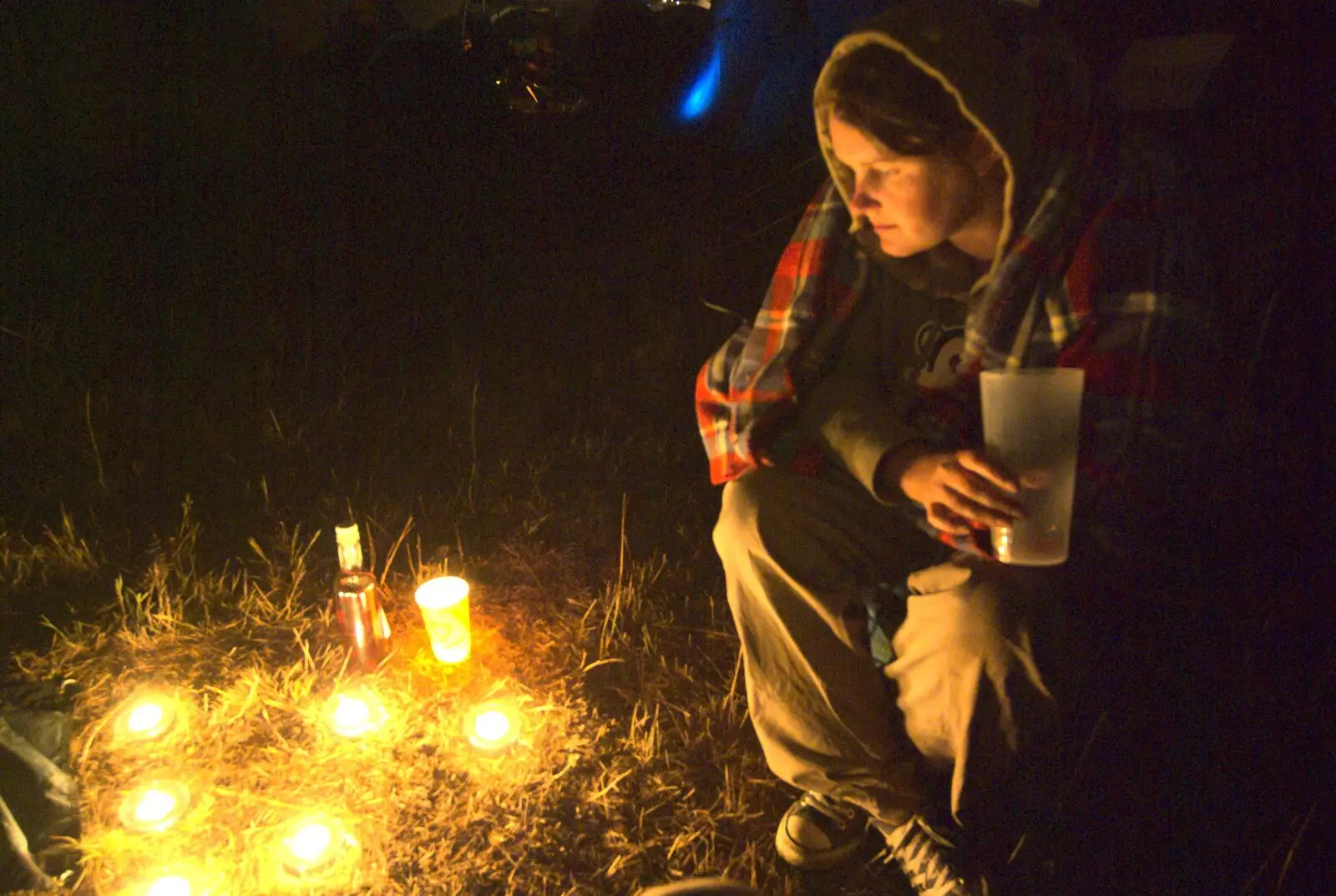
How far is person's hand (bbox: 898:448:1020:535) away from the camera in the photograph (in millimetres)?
1491

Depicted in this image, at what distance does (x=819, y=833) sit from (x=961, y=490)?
882 mm

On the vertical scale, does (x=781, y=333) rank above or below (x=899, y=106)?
below

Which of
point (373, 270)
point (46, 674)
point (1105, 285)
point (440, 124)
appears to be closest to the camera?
point (1105, 285)

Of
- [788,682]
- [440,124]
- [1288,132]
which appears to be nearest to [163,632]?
[788,682]

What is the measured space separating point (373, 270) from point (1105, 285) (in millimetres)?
4196

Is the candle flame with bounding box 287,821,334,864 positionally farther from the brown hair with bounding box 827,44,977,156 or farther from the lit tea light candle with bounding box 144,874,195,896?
the brown hair with bounding box 827,44,977,156

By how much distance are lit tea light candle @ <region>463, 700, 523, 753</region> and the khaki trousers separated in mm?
629

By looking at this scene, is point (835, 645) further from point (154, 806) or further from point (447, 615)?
point (154, 806)

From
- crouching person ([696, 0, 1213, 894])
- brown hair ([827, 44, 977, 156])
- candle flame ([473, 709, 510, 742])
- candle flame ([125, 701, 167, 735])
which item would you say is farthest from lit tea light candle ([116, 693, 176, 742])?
brown hair ([827, 44, 977, 156])

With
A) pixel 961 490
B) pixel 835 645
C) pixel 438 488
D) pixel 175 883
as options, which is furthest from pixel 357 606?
pixel 961 490

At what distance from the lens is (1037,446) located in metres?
1.43

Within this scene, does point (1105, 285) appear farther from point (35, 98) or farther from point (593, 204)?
point (35, 98)

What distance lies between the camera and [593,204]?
5785 millimetres

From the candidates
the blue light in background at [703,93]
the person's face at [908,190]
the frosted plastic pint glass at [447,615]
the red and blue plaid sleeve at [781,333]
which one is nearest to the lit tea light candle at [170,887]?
the frosted plastic pint glass at [447,615]
